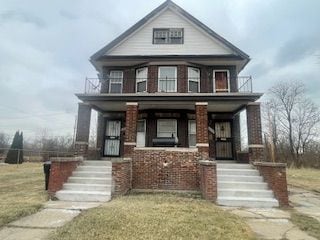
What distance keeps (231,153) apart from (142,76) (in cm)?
647

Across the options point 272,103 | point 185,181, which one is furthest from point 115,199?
point 272,103

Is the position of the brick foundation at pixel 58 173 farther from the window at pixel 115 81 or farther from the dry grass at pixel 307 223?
the dry grass at pixel 307 223

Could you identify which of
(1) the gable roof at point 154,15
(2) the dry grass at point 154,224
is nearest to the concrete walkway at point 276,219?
(2) the dry grass at point 154,224

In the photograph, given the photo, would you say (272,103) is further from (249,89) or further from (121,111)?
(121,111)

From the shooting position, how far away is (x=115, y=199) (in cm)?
854

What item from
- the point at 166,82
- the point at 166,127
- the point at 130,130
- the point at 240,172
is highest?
the point at 166,82

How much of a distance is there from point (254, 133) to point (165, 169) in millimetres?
4552

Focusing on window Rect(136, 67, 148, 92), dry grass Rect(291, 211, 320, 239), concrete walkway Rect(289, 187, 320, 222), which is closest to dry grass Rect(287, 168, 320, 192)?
concrete walkway Rect(289, 187, 320, 222)

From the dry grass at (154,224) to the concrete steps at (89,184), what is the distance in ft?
5.04

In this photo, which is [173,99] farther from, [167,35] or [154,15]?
[154,15]

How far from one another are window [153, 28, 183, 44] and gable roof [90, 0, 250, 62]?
87 centimetres

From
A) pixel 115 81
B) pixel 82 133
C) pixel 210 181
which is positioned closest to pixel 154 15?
pixel 115 81

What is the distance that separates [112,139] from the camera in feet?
48.0

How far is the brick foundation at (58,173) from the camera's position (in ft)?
29.4
